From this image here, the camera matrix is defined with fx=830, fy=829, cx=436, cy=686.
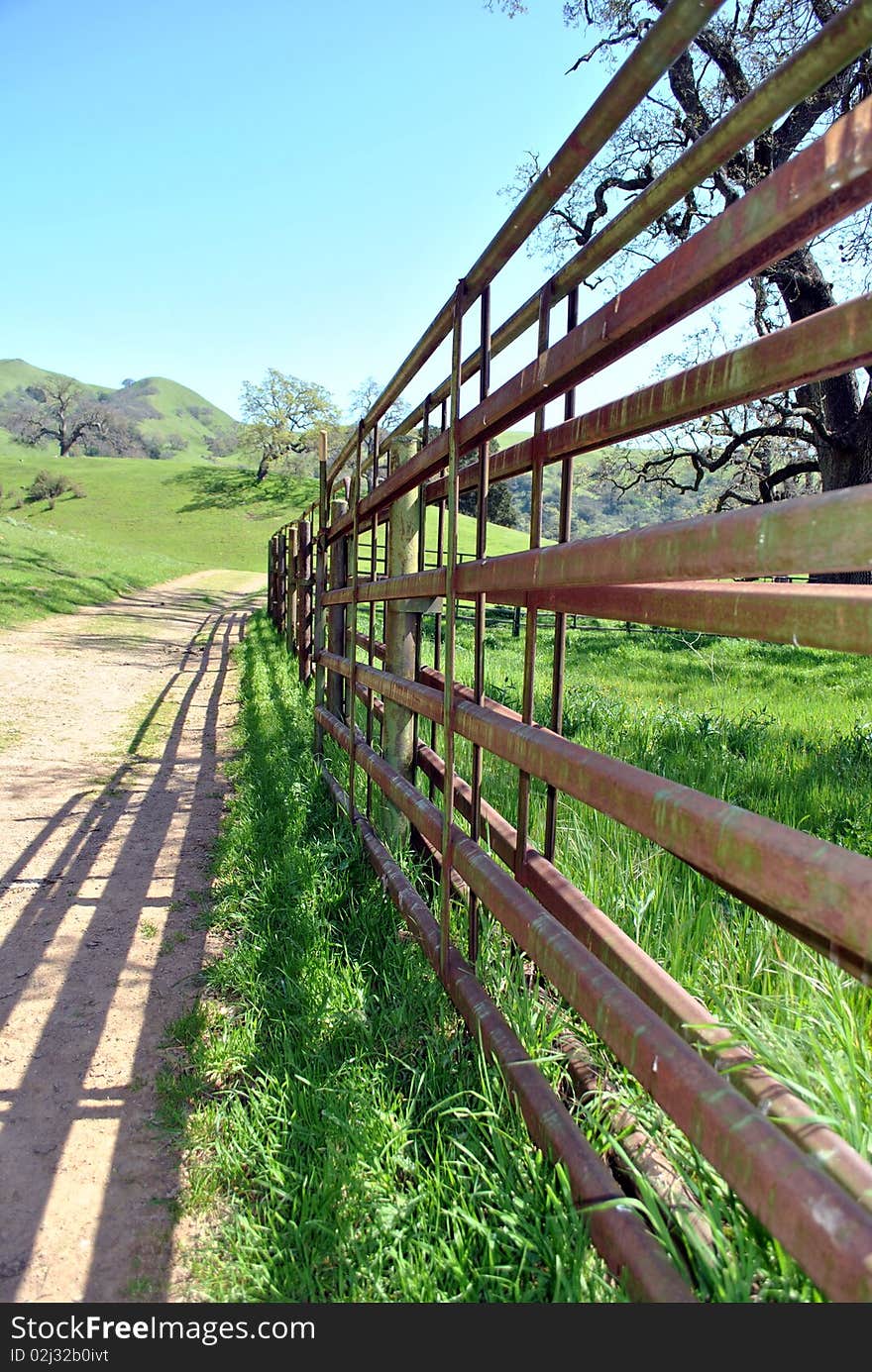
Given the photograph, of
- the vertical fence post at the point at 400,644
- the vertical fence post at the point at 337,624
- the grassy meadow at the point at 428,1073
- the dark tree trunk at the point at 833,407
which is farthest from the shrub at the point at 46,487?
the vertical fence post at the point at 400,644

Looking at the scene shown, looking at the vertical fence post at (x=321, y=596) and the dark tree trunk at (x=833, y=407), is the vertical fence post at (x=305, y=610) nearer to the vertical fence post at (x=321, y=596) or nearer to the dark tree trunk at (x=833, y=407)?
the vertical fence post at (x=321, y=596)

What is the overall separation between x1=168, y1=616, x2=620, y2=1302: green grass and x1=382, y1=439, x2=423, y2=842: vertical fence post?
0.57 meters

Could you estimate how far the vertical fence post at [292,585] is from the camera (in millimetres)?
11133

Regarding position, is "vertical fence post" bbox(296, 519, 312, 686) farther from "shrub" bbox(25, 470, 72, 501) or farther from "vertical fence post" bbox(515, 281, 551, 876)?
"shrub" bbox(25, 470, 72, 501)

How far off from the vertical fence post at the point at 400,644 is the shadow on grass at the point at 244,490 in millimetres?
61488

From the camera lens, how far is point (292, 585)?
37.7 feet

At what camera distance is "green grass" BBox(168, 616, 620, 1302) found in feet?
5.52

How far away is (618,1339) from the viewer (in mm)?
1317

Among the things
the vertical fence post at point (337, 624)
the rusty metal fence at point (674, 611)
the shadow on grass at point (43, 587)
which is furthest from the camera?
the shadow on grass at point (43, 587)

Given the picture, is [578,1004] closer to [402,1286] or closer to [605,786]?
[605,786]

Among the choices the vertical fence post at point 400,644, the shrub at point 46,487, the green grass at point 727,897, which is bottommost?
the green grass at point 727,897

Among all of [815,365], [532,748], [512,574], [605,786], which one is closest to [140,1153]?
[532,748]

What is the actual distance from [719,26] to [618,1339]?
19.4 metres

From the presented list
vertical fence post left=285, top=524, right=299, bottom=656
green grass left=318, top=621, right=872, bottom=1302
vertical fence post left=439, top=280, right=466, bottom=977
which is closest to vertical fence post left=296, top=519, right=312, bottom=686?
vertical fence post left=285, top=524, right=299, bottom=656
